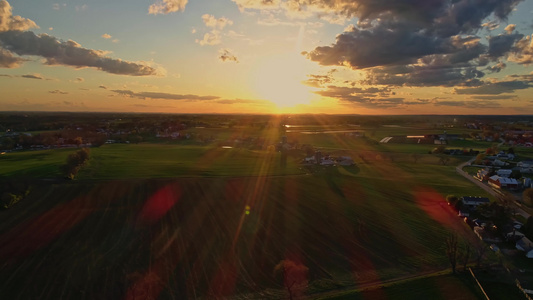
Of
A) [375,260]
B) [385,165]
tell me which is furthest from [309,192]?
[385,165]

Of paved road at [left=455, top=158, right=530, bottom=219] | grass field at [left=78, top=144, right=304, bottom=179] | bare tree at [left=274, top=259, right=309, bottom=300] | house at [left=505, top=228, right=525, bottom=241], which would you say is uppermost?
grass field at [left=78, top=144, right=304, bottom=179]

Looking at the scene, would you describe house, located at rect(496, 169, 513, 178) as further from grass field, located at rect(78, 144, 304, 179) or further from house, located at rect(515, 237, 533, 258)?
grass field, located at rect(78, 144, 304, 179)

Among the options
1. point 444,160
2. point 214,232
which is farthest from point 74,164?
point 444,160

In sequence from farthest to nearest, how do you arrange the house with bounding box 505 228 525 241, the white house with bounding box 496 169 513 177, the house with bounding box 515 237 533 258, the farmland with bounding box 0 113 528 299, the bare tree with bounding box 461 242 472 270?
the white house with bounding box 496 169 513 177
the house with bounding box 505 228 525 241
the house with bounding box 515 237 533 258
the bare tree with bounding box 461 242 472 270
the farmland with bounding box 0 113 528 299

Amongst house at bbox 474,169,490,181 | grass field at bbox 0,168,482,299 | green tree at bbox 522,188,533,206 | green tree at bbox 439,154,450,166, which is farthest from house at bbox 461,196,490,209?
green tree at bbox 439,154,450,166

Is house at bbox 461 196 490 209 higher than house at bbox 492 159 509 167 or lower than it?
higher

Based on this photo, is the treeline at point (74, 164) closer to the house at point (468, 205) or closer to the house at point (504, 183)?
the house at point (468, 205)

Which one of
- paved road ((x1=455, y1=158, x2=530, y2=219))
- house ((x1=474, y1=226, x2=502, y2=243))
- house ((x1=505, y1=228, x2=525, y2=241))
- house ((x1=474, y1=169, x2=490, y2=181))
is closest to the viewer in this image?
house ((x1=505, y1=228, x2=525, y2=241))

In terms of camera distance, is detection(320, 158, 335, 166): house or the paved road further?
detection(320, 158, 335, 166): house
